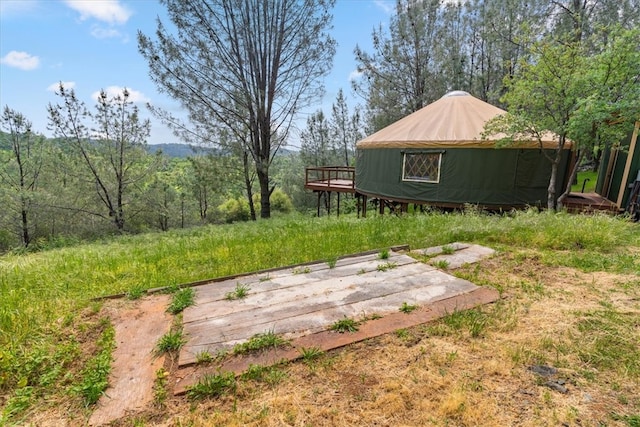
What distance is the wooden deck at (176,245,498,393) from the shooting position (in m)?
1.58

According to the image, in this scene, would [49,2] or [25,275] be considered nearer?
[25,275]

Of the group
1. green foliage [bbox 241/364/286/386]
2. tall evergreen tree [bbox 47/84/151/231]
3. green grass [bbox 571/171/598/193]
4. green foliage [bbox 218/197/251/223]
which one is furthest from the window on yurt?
green foliage [bbox 218/197/251/223]

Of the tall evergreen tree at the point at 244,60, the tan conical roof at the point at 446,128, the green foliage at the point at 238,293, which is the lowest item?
the green foliage at the point at 238,293

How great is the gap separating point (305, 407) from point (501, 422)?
735 mm

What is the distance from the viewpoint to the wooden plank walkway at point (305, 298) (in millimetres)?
1698

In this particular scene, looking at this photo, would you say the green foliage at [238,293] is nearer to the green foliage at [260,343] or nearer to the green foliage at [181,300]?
the green foliage at [181,300]

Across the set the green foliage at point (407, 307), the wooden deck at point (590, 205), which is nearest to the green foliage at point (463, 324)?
the green foliage at point (407, 307)

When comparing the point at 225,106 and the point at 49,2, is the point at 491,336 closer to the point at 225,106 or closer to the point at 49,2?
the point at 49,2

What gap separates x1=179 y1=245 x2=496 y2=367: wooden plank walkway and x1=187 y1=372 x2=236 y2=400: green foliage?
0.17 metres

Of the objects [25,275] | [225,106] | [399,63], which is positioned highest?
[399,63]

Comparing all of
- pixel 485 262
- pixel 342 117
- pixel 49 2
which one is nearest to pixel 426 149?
pixel 485 262

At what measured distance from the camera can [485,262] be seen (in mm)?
2758

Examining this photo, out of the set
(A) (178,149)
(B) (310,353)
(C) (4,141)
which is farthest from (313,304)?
(C) (4,141)

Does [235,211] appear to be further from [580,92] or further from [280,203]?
[580,92]
